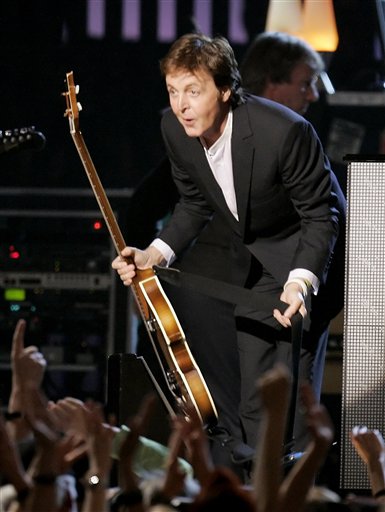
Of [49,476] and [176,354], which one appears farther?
[176,354]

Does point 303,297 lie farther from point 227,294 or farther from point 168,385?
point 168,385

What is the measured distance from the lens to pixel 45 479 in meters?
1.96

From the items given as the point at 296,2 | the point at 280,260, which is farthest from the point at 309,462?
the point at 296,2

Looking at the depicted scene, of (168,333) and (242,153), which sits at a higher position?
(242,153)

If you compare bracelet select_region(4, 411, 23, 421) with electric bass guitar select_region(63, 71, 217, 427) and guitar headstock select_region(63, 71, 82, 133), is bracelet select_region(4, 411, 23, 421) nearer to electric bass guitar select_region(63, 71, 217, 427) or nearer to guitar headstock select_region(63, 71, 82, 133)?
electric bass guitar select_region(63, 71, 217, 427)

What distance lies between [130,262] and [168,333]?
0.76 ft

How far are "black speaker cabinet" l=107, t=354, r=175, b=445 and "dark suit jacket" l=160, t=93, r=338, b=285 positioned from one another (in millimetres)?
477

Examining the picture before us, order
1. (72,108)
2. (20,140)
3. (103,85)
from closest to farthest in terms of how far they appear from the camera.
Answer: (20,140)
(72,108)
(103,85)

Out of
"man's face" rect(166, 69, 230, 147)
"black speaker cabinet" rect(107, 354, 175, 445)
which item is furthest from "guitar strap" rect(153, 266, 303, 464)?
"man's face" rect(166, 69, 230, 147)

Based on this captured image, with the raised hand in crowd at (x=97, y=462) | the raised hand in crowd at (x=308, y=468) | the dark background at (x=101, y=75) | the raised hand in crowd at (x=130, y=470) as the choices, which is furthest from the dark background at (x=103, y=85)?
the raised hand in crowd at (x=308, y=468)

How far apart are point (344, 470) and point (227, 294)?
1.88 feet

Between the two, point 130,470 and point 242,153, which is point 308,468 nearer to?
point 130,470

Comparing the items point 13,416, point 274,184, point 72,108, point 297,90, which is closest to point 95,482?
point 13,416

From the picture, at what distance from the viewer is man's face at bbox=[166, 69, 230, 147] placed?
12.0ft
